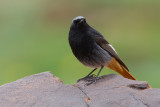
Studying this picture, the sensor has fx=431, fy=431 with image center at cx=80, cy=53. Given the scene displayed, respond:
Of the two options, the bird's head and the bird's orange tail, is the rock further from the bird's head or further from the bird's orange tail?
the bird's head

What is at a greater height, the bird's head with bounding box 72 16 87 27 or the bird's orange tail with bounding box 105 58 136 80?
the bird's head with bounding box 72 16 87 27

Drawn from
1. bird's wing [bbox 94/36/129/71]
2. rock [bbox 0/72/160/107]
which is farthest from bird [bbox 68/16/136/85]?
rock [bbox 0/72/160/107]

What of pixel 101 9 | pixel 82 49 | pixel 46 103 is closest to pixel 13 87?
pixel 46 103

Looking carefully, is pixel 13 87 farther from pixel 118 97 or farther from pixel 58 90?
pixel 118 97

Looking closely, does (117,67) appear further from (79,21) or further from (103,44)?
(79,21)

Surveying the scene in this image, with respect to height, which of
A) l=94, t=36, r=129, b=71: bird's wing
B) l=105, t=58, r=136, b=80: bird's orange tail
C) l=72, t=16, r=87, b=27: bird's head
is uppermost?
l=72, t=16, r=87, b=27: bird's head

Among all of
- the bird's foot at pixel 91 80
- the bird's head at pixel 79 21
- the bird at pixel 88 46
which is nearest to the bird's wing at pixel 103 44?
the bird at pixel 88 46

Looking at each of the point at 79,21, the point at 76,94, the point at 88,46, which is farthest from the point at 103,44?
the point at 76,94

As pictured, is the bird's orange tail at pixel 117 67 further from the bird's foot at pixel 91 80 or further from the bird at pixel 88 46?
the bird's foot at pixel 91 80
